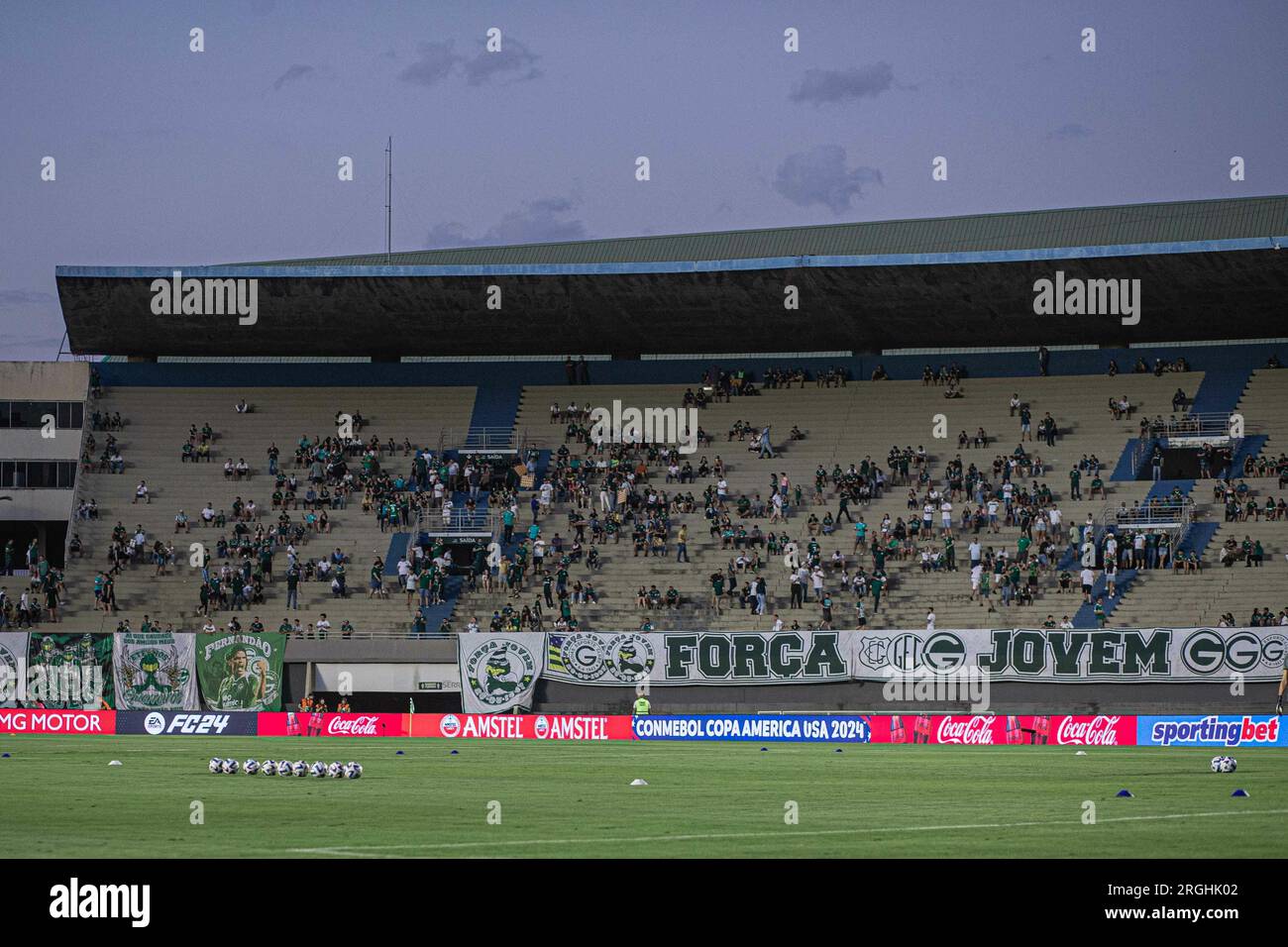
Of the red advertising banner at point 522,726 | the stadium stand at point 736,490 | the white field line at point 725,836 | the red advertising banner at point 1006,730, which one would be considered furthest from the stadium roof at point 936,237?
the white field line at point 725,836

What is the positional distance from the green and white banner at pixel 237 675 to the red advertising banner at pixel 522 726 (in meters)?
7.96

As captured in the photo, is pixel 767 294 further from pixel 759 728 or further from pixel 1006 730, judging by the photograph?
pixel 1006 730

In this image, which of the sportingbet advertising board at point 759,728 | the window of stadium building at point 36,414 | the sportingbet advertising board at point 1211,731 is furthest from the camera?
the window of stadium building at point 36,414

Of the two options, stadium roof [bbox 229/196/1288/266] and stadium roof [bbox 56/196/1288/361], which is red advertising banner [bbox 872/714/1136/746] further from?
stadium roof [bbox 229/196/1288/266]

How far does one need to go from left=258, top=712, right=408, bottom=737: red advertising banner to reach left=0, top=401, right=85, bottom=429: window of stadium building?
2813 centimetres

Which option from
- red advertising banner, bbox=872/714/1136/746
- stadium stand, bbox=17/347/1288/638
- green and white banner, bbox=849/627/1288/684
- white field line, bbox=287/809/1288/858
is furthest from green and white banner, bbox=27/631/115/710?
white field line, bbox=287/809/1288/858

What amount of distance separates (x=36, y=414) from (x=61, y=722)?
25087 mm

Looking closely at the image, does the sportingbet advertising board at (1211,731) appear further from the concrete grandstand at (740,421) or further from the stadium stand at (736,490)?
the stadium stand at (736,490)

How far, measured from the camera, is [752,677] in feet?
163

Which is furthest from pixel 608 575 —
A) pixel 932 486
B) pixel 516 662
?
pixel 932 486

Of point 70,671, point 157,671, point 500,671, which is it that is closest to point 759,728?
point 500,671

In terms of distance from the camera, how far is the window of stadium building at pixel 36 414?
67688 millimetres
